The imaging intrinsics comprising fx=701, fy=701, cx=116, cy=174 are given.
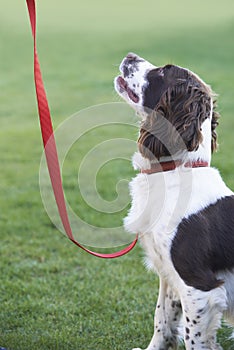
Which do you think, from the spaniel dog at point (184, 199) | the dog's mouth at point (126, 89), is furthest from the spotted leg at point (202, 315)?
the dog's mouth at point (126, 89)

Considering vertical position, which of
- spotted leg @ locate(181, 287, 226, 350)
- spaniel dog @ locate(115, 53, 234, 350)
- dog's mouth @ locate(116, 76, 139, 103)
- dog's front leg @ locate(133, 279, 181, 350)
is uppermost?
dog's mouth @ locate(116, 76, 139, 103)

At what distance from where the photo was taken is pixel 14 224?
716cm

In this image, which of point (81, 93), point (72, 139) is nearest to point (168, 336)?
point (72, 139)

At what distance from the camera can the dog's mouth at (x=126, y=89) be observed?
4148 millimetres

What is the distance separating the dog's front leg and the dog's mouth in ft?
3.86

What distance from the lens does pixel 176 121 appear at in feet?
13.0

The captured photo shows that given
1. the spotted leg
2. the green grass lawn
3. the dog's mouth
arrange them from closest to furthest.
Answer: the spotted leg < the dog's mouth < the green grass lawn

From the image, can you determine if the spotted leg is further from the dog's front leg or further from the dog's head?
the dog's head

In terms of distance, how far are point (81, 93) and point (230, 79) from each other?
3354 mm

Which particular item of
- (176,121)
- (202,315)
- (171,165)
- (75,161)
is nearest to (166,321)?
(202,315)

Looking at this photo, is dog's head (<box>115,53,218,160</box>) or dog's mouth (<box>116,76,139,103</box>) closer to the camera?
dog's head (<box>115,53,218,160</box>)

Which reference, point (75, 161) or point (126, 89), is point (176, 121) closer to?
point (126, 89)

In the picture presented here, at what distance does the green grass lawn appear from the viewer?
5.00 metres

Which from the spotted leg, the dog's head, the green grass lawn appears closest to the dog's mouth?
the dog's head
